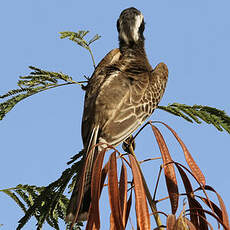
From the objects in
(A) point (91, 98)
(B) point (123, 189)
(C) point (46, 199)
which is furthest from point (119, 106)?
(B) point (123, 189)

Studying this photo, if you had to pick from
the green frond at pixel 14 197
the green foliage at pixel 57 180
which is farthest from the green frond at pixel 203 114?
the green frond at pixel 14 197

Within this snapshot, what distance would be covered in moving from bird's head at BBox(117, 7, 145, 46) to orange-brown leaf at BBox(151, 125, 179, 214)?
11.7 feet

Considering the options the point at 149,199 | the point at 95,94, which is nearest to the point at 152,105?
the point at 95,94

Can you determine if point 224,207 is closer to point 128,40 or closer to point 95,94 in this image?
point 95,94

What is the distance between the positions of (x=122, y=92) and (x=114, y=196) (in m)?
3.29

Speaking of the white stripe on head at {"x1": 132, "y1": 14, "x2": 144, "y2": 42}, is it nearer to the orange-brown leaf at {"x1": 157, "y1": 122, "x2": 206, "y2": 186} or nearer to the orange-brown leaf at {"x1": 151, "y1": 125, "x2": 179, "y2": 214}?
the orange-brown leaf at {"x1": 151, "y1": 125, "x2": 179, "y2": 214}

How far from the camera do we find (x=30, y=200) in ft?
16.8

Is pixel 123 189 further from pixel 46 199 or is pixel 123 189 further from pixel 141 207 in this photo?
pixel 46 199

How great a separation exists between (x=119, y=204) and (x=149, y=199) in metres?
0.69

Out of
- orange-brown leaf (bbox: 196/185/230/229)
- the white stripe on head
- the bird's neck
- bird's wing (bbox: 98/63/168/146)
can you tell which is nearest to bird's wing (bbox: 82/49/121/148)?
bird's wing (bbox: 98/63/168/146)

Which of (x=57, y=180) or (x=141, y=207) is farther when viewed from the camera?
(x=57, y=180)

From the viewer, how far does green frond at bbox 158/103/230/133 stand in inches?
198

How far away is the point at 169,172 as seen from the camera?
3.75 m

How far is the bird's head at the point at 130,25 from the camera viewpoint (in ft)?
23.7
